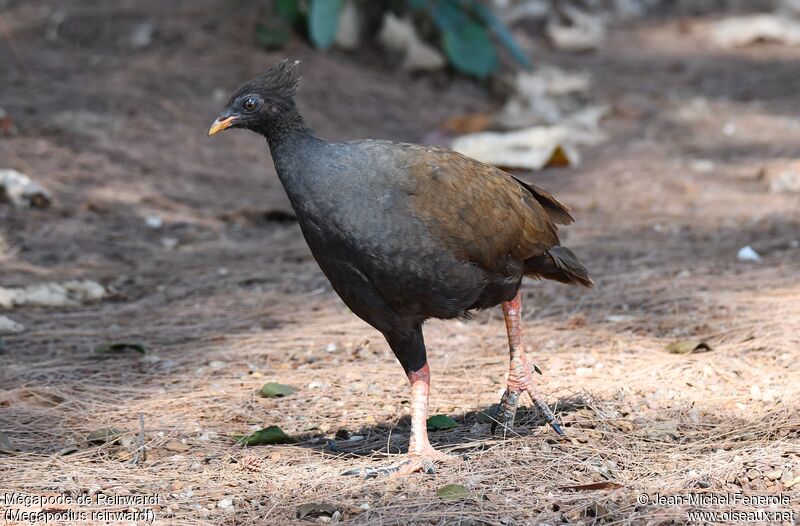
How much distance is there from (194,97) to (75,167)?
202cm

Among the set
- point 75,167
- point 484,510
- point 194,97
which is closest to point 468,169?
point 484,510

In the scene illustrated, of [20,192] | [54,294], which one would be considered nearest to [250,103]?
[54,294]

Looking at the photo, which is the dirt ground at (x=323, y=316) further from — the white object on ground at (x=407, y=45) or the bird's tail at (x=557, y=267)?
the bird's tail at (x=557, y=267)

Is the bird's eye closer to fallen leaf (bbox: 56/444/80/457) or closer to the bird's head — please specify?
the bird's head

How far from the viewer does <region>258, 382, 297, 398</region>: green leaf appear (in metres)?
5.09

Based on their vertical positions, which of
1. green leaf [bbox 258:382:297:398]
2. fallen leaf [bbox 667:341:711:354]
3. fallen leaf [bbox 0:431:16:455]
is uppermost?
fallen leaf [bbox 667:341:711:354]

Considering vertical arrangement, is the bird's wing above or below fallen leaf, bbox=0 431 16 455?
above

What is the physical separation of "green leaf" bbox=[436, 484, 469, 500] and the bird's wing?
3.08 feet

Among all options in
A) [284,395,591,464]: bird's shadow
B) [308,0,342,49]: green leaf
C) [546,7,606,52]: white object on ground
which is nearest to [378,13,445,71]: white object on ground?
[308,0,342,49]: green leaf

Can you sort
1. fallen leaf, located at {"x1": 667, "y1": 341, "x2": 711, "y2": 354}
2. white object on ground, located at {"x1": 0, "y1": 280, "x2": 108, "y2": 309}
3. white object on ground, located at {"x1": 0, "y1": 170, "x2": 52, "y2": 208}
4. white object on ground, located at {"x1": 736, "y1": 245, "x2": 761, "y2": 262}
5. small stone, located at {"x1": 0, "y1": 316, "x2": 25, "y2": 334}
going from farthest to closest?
white object on ground, located at {"x1": 0, "y1": 170, "x2": 52, "y2": 208}
white object on ground, located at {"x1": 736, "y1": 245, "x2": 761, "y2": 262}
white object on ground, located at {"x1": 0, "y1": 280, "x2": 108, "y2": 309}
small stone, located at {"x1": 0, "y1": 316, "x2": 25, "y2": 334}
fallen leaf, located at {"x1": 667, "y1": 341, "x2": 711, "y2": 354}

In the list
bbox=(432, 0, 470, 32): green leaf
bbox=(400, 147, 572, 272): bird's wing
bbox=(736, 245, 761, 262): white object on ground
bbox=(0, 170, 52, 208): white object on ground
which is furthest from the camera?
bbox=(432, 0, 470, 32): green leaf

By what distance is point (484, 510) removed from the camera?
368cm

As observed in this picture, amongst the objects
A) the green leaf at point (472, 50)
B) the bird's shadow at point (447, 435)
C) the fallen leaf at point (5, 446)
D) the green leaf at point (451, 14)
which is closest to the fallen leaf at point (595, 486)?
the bird's shadow at point (447, 435)

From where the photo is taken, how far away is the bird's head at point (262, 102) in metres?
4.22
